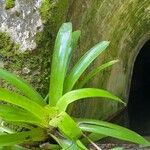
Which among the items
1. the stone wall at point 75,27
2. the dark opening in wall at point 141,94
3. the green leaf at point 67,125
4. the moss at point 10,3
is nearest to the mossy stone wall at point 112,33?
the stone wall at point 75,27

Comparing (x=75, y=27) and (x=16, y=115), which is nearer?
(x=16, y=115)

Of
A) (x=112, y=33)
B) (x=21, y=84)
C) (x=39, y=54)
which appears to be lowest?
(x=21, y=84)

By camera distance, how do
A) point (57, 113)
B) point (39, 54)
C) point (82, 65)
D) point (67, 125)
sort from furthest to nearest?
point (39, 54), point (82, 65), point (57, 113), point (67, 125)

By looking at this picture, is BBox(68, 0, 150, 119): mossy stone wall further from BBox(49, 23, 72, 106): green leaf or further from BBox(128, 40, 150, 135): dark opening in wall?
BBox(128, 40, 150, 135): dark opening in wall

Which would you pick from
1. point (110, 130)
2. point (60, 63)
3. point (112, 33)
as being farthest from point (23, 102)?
point (112, 33)

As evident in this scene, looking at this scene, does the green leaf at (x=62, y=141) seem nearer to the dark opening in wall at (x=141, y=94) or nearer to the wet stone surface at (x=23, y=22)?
the wet stone surface at (x=23, y=22)

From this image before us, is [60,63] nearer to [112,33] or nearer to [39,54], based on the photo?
[39,54]

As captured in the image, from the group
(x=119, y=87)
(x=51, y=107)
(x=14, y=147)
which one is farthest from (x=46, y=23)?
(x=119, y=87)
